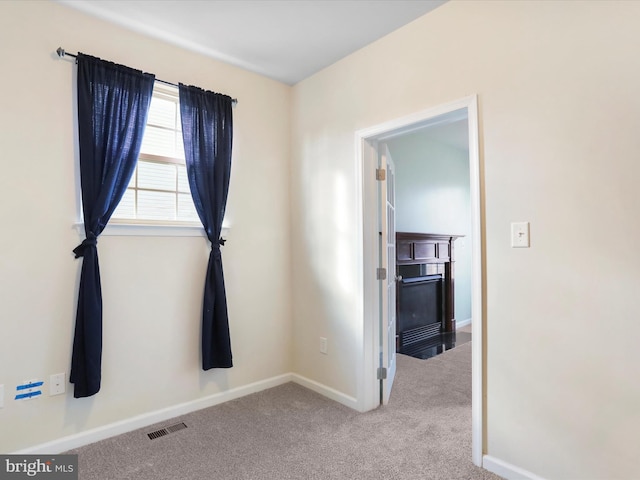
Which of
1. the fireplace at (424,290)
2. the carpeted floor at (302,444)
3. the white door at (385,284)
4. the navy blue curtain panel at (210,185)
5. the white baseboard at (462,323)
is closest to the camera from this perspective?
the carpeted floor at (302,444)

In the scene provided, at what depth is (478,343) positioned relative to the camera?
2010 millimetres

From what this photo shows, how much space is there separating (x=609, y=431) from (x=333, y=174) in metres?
2.22

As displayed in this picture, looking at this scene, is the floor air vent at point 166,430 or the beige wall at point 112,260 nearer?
the beige wall at point 112,260

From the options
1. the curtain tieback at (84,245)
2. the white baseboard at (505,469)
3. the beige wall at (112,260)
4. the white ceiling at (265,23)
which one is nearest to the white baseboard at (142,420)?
the beige wall at (112,260)

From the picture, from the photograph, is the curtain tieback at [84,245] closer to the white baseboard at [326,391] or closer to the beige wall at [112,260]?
the beige wall at [112,260]

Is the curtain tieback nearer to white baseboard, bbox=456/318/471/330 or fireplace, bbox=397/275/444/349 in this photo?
fireplace, bbox=397/275/444/349

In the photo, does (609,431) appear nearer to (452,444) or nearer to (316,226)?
(452,444)

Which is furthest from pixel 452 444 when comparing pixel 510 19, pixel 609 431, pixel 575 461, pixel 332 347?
pixel 510 19

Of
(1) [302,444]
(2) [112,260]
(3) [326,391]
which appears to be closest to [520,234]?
(1) [302,444]

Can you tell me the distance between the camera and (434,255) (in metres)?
5.12

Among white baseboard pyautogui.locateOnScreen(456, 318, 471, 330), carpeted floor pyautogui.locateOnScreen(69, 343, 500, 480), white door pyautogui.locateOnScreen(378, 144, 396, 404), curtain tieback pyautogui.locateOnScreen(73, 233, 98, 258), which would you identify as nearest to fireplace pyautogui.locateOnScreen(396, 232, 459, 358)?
white baseboard pyautogui.locateOnScreen(456, 318, 471, 330)

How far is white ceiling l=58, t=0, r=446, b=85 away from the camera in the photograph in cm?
221

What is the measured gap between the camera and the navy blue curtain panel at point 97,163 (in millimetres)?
2180

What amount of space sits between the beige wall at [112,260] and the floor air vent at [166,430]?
18cm
